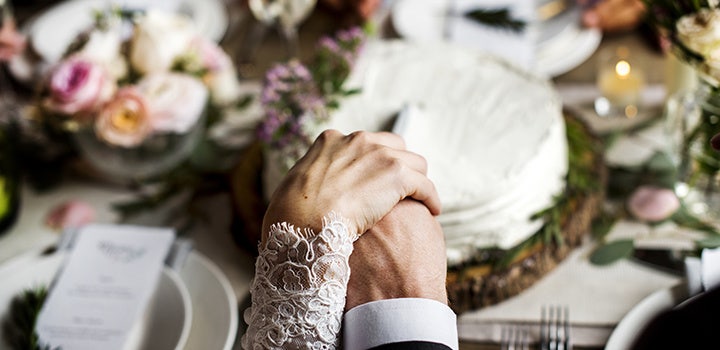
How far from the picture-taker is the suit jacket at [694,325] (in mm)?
746

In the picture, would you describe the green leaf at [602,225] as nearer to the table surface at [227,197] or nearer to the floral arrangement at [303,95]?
the table surface at [227,197]

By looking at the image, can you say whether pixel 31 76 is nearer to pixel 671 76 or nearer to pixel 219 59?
pixel 219 59

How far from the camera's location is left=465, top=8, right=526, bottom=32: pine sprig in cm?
179

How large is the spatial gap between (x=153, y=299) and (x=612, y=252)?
0.85 m

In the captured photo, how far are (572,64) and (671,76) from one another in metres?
0.25

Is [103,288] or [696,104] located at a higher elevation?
[696,104]

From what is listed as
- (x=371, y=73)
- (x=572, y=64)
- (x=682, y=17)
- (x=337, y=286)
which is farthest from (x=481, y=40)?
(x=337, y=286)

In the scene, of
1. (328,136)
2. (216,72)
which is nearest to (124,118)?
(216,72)

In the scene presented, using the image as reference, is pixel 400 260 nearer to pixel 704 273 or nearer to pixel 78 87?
pixel 704 273

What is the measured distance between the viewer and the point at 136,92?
1.44 meters

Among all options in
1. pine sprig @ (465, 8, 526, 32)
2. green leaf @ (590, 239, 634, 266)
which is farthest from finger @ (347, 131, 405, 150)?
pine sprig @ (465, 8, 526, 32)

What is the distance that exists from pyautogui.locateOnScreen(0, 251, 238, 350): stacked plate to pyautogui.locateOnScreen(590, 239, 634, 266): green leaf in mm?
678

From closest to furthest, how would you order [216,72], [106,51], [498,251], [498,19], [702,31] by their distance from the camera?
[702,31] → [498,251] → [106,51] → [216,72] → [498,19]

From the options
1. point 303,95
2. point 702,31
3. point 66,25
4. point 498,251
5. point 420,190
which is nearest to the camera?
point 420,190
